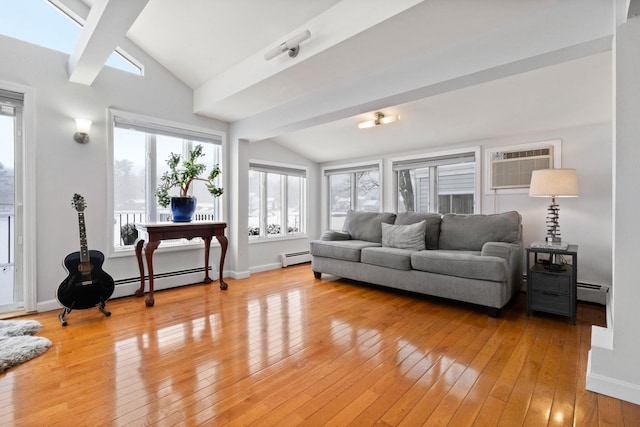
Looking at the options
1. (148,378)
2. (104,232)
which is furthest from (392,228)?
(104,232)

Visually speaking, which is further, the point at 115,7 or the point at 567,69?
the point at 567,69

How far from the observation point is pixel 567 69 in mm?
2473

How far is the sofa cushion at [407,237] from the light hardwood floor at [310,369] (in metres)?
0.88

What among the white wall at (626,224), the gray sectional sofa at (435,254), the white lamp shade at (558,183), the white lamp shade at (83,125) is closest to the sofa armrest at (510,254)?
the gray sectional sofa at (435,254)

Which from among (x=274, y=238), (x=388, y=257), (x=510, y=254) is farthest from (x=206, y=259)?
(x=510, y=254)

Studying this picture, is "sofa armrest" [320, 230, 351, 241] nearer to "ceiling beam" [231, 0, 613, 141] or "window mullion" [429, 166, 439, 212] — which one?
"window mullion" [429, 166, 439, 212]

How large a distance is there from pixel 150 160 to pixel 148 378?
2.72 metres

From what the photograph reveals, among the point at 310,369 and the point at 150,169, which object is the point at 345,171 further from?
the point at 310,369

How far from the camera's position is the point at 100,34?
2.24m

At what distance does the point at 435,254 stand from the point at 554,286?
3.35 feet

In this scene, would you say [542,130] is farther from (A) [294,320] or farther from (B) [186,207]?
(B) [186,207]

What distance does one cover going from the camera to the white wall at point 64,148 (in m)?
2.83

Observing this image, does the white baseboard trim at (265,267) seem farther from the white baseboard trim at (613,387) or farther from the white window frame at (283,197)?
the white baseboard trim at (613,387)

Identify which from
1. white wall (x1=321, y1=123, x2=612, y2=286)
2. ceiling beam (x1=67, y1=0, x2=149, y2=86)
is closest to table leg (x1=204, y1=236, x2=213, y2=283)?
ceiling beam (x1=67, y1=0, x2=149, y2=86)
